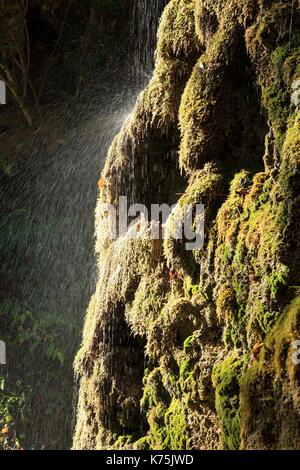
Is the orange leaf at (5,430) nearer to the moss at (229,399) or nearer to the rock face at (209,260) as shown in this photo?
the rock face at (209,260)

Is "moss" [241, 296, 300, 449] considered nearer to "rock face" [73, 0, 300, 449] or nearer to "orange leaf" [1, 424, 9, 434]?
"rock face" [73, 0, 300, 449]

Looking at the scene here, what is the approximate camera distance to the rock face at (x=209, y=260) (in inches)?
103

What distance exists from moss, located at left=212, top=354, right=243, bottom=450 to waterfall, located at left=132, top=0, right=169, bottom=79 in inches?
284

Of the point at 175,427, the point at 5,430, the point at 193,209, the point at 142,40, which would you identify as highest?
the point at 142,40

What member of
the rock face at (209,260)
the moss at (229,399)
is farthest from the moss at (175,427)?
the moss at (229,399)

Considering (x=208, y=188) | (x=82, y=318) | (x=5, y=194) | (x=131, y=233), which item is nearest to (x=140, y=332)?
(x=131, y=233)

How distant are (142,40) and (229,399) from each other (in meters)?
7.96

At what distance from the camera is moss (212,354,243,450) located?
262 cm

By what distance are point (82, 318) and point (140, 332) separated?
15.4 feet

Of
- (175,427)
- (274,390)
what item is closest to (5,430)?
(175,427)

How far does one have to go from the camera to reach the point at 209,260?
325 cm

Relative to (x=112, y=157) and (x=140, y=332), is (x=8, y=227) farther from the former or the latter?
(x=140, y=332)

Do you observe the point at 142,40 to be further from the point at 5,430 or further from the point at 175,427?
the point at 175,427

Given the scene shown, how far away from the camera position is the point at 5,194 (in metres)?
9.42
